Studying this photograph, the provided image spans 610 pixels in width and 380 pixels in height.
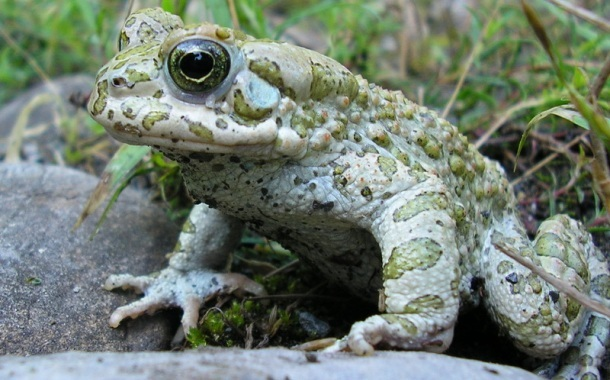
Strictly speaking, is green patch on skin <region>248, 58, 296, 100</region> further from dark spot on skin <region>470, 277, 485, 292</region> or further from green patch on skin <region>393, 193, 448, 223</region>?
dark spot on skin <region>470, 277, 485, 292</region>

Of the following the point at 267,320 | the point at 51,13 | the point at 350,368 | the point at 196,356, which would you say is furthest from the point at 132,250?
the point at 51,13

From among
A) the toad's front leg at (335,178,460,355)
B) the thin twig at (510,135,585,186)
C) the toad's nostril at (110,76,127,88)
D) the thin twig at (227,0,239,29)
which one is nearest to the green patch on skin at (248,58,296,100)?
the toad's nostril at (110,76,127,88)

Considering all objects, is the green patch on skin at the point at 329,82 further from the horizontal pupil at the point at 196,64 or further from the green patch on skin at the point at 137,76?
the green patch on skin at the point at 137,76

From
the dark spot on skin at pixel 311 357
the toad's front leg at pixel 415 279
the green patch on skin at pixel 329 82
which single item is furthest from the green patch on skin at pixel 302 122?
the dark spot on skin at pixel 311 357

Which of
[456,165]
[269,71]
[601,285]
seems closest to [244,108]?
[269,71]

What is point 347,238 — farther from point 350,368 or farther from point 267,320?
point 350,368

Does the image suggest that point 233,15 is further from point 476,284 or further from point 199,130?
point 476,284
